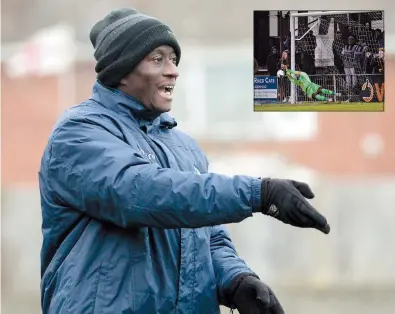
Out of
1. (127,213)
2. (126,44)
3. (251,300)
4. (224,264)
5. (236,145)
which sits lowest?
(251,300)

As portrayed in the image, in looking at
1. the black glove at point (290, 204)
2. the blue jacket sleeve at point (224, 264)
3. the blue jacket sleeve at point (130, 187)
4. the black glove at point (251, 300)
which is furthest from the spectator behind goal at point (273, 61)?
the black glove at point (290, 204)

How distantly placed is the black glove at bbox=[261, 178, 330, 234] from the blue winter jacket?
0.10 ft

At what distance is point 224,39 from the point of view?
481 centimetres

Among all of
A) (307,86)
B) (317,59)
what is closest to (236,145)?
(307,86)

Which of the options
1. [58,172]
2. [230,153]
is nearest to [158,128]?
[58,172]

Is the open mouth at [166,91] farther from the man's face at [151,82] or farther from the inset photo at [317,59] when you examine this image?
the inset photo at [317,59]

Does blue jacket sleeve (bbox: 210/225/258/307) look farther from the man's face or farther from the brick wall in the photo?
the brick wall

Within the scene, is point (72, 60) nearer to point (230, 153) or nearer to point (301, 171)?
point (230, 153)

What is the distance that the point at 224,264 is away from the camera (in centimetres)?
301

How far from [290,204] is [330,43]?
7.89 ft

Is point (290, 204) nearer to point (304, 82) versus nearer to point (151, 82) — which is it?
point (151, 82)

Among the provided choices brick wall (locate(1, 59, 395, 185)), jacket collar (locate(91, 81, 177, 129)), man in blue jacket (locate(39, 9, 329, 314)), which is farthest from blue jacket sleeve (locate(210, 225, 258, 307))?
brick wall (locate(1, 59, 395, 185))

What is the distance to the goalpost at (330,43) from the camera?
4.66m

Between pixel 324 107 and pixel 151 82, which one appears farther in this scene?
pixel 324 107
